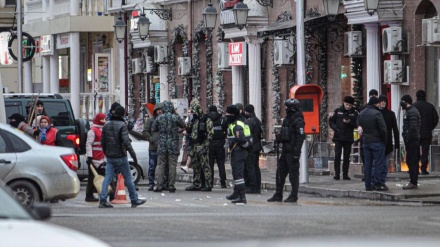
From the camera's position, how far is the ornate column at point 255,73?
43.2 m

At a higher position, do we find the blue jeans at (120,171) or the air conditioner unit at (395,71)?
the air conditioner unit at (395,71)

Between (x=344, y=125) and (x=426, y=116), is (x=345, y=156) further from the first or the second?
(x=426, y=116)

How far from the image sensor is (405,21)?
113 feet

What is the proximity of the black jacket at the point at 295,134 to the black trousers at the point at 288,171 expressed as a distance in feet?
0.41

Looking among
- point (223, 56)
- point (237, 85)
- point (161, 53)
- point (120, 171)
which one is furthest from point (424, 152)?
point (161, 53)

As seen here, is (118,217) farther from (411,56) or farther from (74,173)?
(411,56)

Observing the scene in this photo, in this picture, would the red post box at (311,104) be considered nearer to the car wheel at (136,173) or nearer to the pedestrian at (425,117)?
the pedestrian at (425,117)

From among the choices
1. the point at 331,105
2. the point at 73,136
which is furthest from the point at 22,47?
the point at 73,136

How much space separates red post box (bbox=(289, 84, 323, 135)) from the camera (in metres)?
31.4

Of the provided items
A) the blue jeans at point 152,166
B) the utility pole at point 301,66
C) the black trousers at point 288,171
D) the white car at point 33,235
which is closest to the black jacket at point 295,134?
the black trousers at point 288,171

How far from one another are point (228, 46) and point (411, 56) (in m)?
11.7

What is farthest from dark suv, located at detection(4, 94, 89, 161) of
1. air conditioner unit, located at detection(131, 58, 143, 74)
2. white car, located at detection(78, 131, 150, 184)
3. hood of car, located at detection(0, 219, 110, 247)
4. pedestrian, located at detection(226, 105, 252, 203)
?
hood of car, located at detection(0, 219, 110, 247)

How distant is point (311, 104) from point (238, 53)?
41.3 ft

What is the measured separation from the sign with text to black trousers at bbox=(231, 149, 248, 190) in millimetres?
18709
